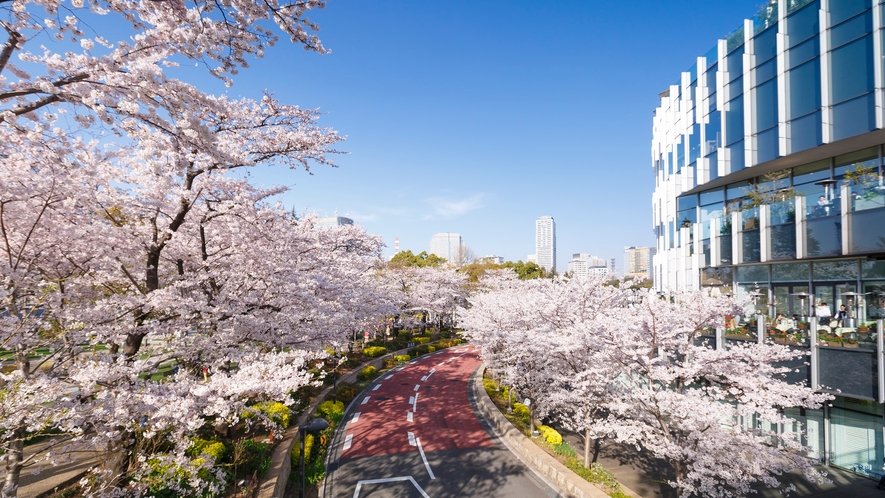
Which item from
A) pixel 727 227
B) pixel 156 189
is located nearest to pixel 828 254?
pixel 727 227

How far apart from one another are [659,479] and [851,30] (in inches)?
652

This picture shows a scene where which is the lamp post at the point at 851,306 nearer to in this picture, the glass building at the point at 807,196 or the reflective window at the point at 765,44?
the glass building at the point at 807,196

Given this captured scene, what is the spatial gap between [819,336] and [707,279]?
6.70m

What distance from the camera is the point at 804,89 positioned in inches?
583

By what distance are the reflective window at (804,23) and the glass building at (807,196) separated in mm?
41

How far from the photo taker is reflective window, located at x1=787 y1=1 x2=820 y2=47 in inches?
572

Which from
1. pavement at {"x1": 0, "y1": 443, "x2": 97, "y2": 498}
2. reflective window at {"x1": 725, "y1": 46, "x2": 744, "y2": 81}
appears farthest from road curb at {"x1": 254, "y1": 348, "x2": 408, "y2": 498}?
reflective window at {"x1": 725, "y1": 46, "x2": 744, "y2": 81}

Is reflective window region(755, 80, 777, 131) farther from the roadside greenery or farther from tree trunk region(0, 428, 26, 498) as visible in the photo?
tree trunk region(0, 428, 26, 498)

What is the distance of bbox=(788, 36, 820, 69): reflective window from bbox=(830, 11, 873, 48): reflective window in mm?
532

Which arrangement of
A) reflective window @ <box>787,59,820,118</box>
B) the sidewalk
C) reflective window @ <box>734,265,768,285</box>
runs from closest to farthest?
the sidewalk, reflective window @ <box>787,59,820,118</box>, reflective window @ <box>734,265,768,285</box>

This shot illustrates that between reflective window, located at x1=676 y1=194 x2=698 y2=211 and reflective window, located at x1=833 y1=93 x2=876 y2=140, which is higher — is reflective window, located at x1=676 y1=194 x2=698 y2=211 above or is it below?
below

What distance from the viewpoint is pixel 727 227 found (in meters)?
17.6

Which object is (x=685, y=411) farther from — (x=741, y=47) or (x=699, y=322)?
(x=741, y=47)

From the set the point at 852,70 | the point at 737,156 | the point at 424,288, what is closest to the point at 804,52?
the point at 852,70
